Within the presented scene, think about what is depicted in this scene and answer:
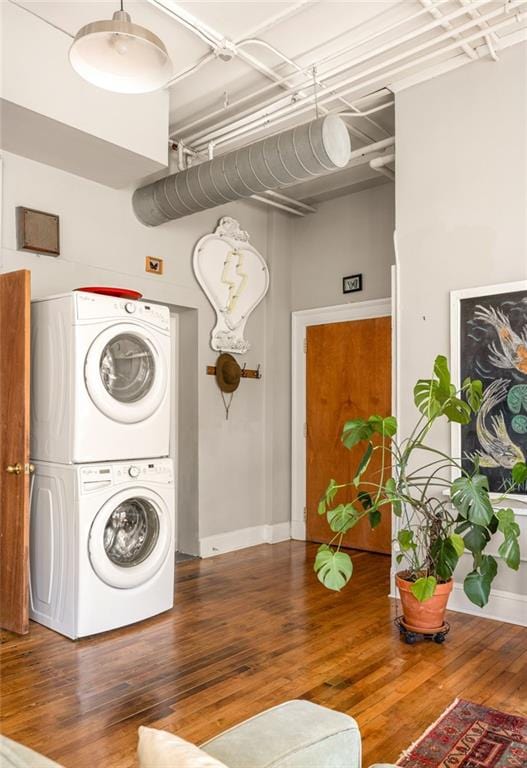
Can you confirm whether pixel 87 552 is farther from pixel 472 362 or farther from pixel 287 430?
pixel 287 430

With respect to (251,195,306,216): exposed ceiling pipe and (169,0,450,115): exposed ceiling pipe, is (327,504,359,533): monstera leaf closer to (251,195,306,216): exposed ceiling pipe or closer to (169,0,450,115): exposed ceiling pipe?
(169,0,450,115): exposed ceiling pipe

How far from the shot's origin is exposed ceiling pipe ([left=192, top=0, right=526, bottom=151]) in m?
3.12

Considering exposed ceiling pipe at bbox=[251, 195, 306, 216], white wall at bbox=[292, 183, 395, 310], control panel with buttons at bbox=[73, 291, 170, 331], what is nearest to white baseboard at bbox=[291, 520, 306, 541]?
white wall at bbox=[292, 183, 395, 310]

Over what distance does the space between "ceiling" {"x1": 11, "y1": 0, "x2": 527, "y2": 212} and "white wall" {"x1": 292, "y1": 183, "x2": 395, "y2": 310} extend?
0.94 meters

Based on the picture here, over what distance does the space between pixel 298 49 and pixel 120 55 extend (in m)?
1.67

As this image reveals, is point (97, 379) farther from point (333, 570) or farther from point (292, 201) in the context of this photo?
point (292, 201)

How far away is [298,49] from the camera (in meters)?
3.48

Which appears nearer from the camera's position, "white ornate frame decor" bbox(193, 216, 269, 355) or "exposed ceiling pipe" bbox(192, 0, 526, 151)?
"exposed ceiling pipe" bbox(192, 0, 526, 151)

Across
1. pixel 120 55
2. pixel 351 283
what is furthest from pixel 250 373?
pixel 120 55

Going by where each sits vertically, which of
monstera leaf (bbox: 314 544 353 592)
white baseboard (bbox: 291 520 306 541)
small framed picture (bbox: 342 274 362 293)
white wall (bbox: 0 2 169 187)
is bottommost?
white baseboard (bbox: 291 520 306 541)

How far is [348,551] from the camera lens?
17.0ft

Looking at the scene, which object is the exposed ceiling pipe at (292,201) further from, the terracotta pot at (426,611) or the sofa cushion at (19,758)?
the sofa cushion at (19,758)

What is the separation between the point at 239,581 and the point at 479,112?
3409mm

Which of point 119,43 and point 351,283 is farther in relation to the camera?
point 351,283
